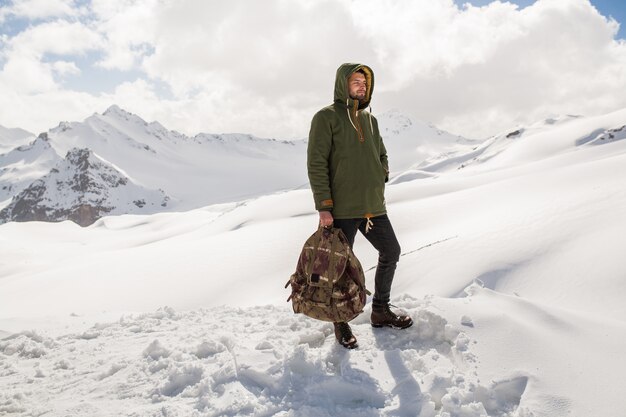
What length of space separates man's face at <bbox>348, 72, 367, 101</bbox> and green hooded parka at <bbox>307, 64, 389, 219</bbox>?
0.16 feet

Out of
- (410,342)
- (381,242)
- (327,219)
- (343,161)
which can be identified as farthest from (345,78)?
(410,342)

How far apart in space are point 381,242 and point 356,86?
4.53ft

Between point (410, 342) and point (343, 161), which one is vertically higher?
point (343, 161)

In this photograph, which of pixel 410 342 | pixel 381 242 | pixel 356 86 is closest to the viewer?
pixel 410 342

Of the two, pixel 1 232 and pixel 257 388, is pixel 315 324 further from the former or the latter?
pixel 1 232

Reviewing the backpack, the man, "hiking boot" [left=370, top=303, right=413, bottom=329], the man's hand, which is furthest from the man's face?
"hiking boot" [left=370, top=303, right=413, bottom=329]

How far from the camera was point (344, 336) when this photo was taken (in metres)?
3.53

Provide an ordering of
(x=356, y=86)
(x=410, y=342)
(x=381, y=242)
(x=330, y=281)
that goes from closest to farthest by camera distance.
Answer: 1. (x=330, y=281)
2. (x=410, y=342)
3. (x=356, y=86)
4. (x=381, y=242)

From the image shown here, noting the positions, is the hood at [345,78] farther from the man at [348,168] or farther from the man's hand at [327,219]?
the man's hand at [327,219]

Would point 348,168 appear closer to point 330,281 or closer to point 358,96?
point 358,96

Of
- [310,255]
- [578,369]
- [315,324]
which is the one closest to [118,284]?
[315,324]

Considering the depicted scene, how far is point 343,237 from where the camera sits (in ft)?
11.4

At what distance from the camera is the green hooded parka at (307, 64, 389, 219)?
3496 mm

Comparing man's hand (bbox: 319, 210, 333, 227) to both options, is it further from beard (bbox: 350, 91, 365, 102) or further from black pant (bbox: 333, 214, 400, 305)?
beard (bbox: 350, 91, 365, 102)
